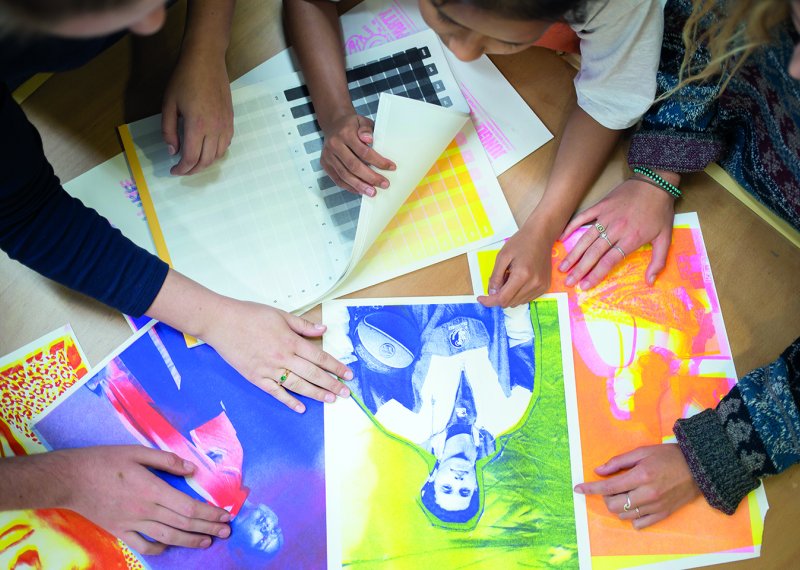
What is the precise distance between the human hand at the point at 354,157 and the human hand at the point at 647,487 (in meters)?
0.39

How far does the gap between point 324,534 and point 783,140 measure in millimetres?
609

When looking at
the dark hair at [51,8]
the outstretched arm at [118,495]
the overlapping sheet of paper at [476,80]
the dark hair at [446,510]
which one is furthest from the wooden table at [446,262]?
the dark hair at [51,8]

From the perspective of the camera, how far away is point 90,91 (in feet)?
2.69

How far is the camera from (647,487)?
0.70m

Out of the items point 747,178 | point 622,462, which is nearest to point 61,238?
point 622,462

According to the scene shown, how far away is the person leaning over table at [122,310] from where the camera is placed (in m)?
0.66

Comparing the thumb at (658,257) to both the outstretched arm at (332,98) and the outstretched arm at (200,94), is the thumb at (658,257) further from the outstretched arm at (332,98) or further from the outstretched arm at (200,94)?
the outstretched arm at (200,94)

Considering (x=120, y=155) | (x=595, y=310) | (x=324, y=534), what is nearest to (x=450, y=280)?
(x=595, y=310)

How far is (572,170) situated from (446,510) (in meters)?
0.40

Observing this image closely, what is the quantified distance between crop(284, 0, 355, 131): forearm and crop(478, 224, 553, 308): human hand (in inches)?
9.8

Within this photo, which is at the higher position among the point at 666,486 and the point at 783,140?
the point at 783,140

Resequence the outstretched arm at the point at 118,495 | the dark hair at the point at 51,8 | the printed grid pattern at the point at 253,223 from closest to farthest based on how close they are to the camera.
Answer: the dark hair at the point at 51,8
the outstretched arm at the point at 118,495
the printed grid pattern at the point at 253,223

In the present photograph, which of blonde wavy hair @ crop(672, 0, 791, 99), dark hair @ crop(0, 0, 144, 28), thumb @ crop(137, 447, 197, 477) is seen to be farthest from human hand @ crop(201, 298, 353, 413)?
blonde wavy hair @ crop(672, 0, 791, 99)

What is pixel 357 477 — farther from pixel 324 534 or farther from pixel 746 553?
pixel 746 553
